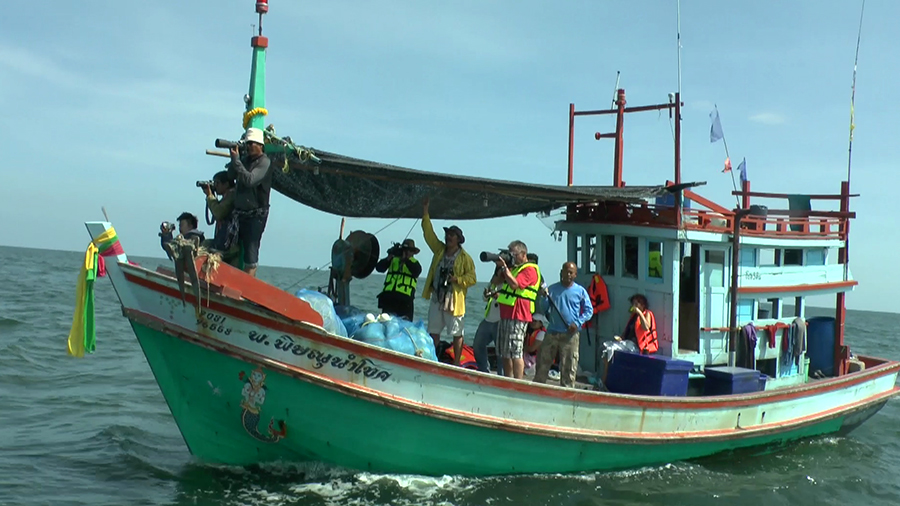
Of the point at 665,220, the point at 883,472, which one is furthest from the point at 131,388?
the point at 883,472

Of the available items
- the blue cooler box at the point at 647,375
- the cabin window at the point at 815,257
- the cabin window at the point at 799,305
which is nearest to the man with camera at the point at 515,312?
the blue cooler box at the point at 647,375

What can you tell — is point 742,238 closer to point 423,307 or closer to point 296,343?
point 296,343

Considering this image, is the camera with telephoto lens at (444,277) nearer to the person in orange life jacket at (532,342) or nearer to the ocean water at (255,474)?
the ocean water at (255,474)

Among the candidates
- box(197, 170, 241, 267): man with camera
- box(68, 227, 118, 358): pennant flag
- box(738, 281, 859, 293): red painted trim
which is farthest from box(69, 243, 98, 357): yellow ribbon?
box(738, 281, 859, 293): red painted trim

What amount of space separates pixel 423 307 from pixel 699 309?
→ 87.5 feet

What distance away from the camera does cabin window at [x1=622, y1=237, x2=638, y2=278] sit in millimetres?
10039

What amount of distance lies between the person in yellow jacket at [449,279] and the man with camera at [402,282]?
0.36 m

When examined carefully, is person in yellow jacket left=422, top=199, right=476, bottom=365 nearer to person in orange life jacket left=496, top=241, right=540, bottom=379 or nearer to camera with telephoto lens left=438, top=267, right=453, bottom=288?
camera with telephoto lens left=438, top=267, right=453, bottom=288

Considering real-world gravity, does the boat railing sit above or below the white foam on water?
above

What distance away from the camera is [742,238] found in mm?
10039

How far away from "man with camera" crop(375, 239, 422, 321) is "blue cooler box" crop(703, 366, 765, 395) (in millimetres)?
3735

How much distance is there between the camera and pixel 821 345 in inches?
466

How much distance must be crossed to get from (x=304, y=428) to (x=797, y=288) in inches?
281

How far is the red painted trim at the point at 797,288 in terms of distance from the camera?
33.7 ft
